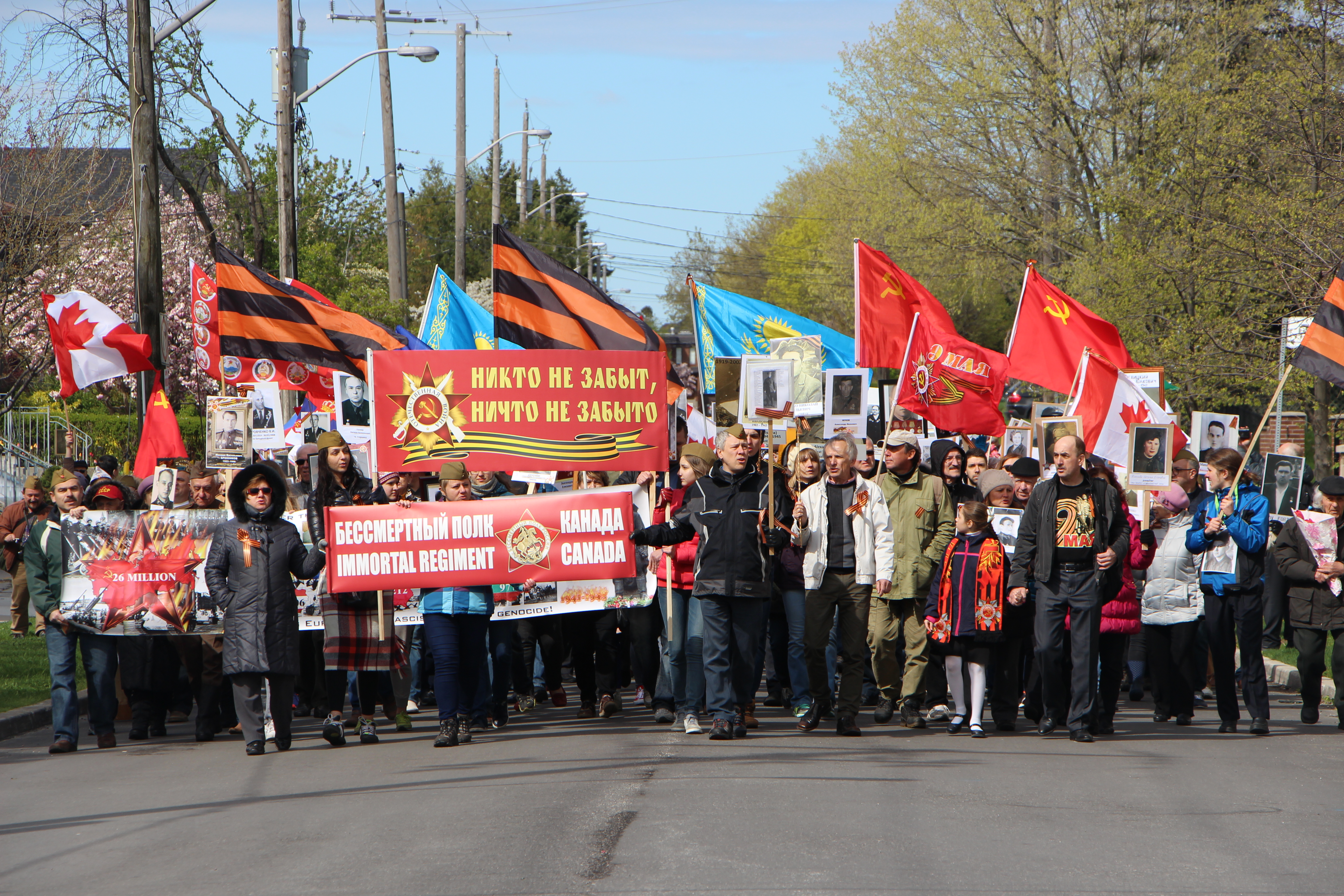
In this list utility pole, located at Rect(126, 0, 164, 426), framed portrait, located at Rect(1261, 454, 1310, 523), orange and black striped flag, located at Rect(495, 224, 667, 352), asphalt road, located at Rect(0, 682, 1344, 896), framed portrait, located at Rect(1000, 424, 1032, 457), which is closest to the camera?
asphalt road, located at Rect(0, 682, 1344, 896)

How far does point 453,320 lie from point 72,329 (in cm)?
345

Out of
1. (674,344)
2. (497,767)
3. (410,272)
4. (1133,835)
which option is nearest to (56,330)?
(497,767)

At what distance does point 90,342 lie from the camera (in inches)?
547

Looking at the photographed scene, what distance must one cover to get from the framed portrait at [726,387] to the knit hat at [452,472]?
3829mm

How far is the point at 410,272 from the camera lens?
57875 mm

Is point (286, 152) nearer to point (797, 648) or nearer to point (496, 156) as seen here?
point (797, 648)

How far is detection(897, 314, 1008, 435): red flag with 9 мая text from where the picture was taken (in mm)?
13305

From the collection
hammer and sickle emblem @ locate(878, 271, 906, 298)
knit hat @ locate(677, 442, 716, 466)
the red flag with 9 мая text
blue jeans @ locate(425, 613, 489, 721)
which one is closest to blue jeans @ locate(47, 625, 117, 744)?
blue jeans @ locate(425, 613, 489, 721)

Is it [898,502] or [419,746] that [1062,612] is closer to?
[898,502]

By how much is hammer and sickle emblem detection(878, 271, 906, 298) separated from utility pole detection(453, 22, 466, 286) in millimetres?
16601

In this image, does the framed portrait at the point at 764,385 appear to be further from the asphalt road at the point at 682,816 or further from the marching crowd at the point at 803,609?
the asphalt road at the point at 682,816

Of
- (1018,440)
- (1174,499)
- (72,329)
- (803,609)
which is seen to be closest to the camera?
(803,609)

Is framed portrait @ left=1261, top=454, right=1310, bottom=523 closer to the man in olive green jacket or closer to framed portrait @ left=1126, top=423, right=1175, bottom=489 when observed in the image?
framed portrait @ left=1126, top=423, right=1175, bottom=489

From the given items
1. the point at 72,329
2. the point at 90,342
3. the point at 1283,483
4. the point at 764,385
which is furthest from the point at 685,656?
the point at 72,329
